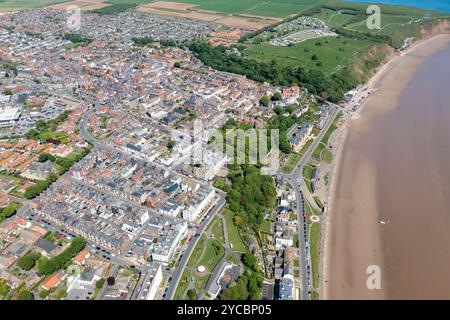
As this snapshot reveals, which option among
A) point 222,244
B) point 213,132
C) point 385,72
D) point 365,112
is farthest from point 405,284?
point 385,72

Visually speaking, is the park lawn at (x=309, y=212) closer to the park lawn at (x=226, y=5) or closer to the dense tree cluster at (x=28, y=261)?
the dense tree cluster at (x=28, y=261)

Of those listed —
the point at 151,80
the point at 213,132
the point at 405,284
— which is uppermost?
the point at 151,80

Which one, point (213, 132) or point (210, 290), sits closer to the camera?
point (210, 290)

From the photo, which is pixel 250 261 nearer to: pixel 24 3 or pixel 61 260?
pixel 61 260

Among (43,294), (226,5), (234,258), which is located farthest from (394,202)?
(226,5)

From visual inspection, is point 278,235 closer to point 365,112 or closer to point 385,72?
point 365,112

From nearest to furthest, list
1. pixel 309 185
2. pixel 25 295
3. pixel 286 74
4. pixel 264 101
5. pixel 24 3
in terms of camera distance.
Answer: pixel 25 295 < pixel 309 185 < pixel 264 101 < pixel 286 74 < pixel 24 3

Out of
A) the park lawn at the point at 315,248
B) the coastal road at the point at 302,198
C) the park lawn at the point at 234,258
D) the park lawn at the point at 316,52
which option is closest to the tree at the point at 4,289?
the park lawn at the point at 234,258

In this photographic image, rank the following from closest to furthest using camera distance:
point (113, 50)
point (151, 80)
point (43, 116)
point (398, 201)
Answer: point (398, 201) → point (43, 116) → point (151, 80) → point (113, 50)
